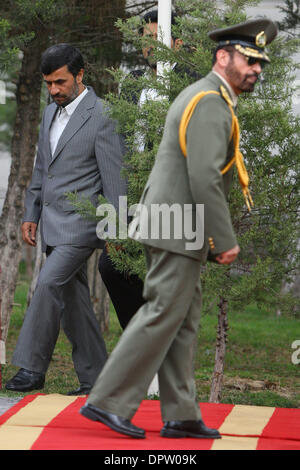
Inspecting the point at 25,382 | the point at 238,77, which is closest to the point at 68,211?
the point at 25,382

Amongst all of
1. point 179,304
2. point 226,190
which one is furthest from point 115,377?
point 226,190

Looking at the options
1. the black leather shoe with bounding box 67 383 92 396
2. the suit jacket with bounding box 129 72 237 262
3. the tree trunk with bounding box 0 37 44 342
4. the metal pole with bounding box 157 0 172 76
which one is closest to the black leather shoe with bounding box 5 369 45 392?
the black leather shoe with bounding box 67 383 92 396

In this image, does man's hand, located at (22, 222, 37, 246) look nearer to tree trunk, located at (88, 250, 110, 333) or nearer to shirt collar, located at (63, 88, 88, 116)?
shirt collar, located at (63, 88, 88, 116)

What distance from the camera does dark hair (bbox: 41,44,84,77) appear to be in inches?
251

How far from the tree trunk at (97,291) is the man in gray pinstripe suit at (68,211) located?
4350 mm

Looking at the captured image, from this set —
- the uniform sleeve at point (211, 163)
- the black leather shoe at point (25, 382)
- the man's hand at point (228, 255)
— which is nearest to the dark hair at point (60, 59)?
the black leather shoe at point (25, 382)

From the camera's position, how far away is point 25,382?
6.34 m

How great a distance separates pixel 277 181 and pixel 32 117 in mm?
3837

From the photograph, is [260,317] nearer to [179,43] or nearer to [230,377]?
[230,377]

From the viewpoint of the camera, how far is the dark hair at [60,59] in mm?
6379

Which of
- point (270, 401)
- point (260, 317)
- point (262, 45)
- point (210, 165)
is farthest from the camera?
point (260, 317)

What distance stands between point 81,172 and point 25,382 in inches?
51.7

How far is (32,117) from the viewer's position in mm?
9453

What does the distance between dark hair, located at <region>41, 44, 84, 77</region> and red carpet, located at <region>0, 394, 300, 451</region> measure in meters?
1.97
